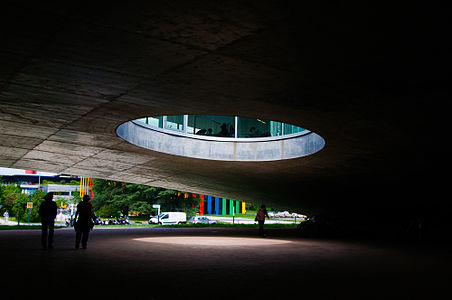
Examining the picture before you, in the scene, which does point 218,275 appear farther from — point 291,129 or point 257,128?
point 257,128

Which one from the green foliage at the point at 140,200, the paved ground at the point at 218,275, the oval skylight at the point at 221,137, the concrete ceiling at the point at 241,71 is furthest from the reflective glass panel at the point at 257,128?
the green foliage at the point at 140,200

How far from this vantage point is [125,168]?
21.6 m

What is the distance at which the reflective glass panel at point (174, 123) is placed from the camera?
17938 mm

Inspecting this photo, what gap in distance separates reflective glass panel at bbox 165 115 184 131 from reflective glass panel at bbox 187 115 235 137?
40cm

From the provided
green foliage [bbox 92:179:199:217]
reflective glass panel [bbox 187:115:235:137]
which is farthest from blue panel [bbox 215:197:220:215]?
reflective glass panel [bbox 187:115:235:137]

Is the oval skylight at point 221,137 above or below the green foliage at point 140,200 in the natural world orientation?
above

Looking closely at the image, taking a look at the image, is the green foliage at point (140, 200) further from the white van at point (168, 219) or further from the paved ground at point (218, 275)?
the paved ground at point (218, 275)

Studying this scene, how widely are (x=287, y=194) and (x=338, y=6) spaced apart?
66.0 ft

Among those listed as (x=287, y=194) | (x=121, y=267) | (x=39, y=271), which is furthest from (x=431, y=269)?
(x=287, y=194)

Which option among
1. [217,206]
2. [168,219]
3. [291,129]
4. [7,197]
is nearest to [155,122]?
[291,129]

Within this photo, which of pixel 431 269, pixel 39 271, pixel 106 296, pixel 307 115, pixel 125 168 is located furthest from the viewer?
pixel 125 168

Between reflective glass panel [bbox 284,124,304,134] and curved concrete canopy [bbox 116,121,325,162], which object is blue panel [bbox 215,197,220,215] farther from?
reflective glass panel [bbox 284,124,304,134]

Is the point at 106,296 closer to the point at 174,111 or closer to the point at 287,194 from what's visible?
the point at 174,111

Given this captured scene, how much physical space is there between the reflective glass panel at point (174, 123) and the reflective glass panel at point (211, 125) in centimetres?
40
